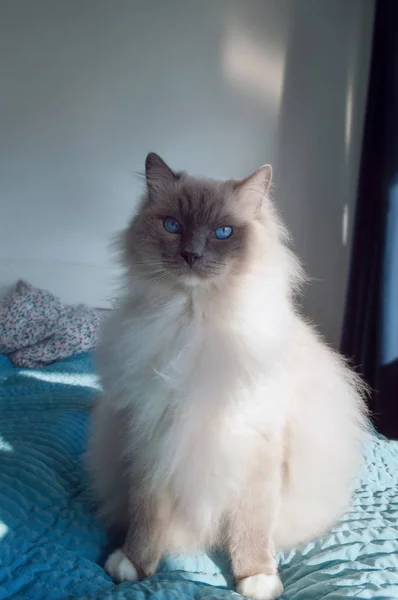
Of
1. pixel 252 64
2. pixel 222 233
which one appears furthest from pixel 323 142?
pixel 222 233

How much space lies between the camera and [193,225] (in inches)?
38.0

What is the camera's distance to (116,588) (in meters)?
0.83

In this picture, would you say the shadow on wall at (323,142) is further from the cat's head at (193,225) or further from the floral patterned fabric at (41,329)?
the cat's head at (193,225)

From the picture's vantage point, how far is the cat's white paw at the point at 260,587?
863mm

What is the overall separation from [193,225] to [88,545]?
2.39 feet

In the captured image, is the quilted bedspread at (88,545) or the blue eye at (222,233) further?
the blue eye at (222,233)

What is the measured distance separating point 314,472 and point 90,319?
1846 mm

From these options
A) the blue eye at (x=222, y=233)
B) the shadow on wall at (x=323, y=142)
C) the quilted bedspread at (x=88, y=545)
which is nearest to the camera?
the quilted bedspread at (x=88, y=545)

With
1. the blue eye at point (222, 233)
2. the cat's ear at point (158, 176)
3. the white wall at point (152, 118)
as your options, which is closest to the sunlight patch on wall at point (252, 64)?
the white wall at point (152, 118)

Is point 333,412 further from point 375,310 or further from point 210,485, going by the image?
point 375,310

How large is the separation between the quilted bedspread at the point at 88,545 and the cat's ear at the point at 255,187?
784 millimetres

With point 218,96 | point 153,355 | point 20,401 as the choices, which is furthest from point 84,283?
point 153,355

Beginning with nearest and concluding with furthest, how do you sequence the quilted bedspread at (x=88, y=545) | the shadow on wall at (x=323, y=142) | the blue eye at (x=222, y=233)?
1. the quilted bedspread at (x=88, y=545)
2. the blue eye at (x=222, y=233)
3. the shadow on wall at (x=323, y=142)

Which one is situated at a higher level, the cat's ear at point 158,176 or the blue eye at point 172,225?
the cat's ear at point 158,176
